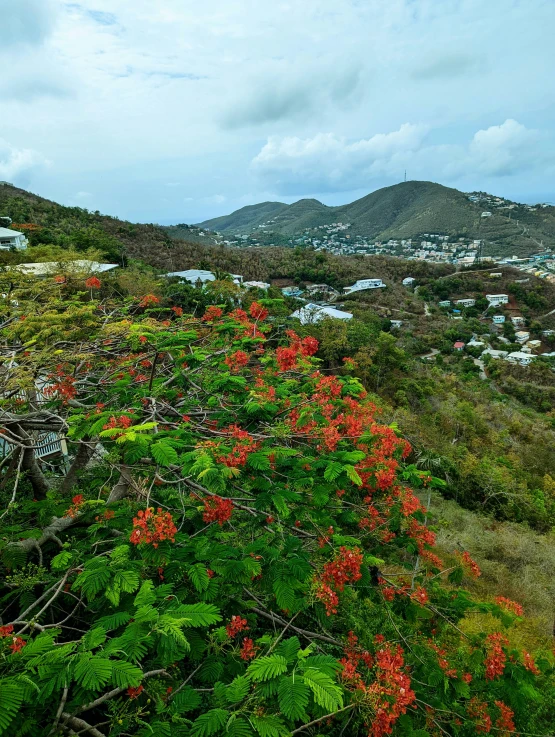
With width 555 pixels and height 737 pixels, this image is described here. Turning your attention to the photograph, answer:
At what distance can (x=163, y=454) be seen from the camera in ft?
10.3

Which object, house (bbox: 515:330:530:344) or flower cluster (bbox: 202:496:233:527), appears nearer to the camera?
flower cluster (bbox: 202:496:233:527)

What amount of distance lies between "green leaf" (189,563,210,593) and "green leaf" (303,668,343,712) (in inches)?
34.4

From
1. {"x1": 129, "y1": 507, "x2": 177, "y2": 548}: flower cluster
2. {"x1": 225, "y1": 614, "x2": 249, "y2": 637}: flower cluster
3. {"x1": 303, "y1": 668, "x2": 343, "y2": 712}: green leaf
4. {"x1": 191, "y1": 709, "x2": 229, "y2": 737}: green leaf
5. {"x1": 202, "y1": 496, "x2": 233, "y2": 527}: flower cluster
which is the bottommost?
A: {"x1": 225, "y1": 614, "x2": 249, "y2": 637}: flower cluster

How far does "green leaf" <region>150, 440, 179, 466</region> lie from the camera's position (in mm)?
3078

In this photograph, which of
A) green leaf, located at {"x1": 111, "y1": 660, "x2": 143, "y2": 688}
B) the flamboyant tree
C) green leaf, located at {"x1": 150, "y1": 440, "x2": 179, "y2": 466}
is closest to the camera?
green leaf, located at {"x1": 111, "y1": 660, "x2": 143, "y2": 688}

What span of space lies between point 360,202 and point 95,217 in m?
120

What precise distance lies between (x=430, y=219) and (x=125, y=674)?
120262 millimetres

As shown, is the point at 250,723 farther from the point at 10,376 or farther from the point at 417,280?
the point at 417,280

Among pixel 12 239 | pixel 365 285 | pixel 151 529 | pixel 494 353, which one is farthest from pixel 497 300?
pixel 151 529

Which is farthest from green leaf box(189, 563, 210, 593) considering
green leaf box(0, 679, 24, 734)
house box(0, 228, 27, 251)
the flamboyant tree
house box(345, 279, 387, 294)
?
house box(345, 279, 387, 294)

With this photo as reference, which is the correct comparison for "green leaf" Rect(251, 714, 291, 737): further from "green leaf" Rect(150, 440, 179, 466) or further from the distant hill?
the distant hill

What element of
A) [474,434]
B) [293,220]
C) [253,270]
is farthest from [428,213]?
[474,434]

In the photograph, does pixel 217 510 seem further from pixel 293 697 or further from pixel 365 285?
pixel 365 285

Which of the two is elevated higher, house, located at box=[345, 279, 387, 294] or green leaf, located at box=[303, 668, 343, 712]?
house, located at box=[345, 279, 387, 294]
